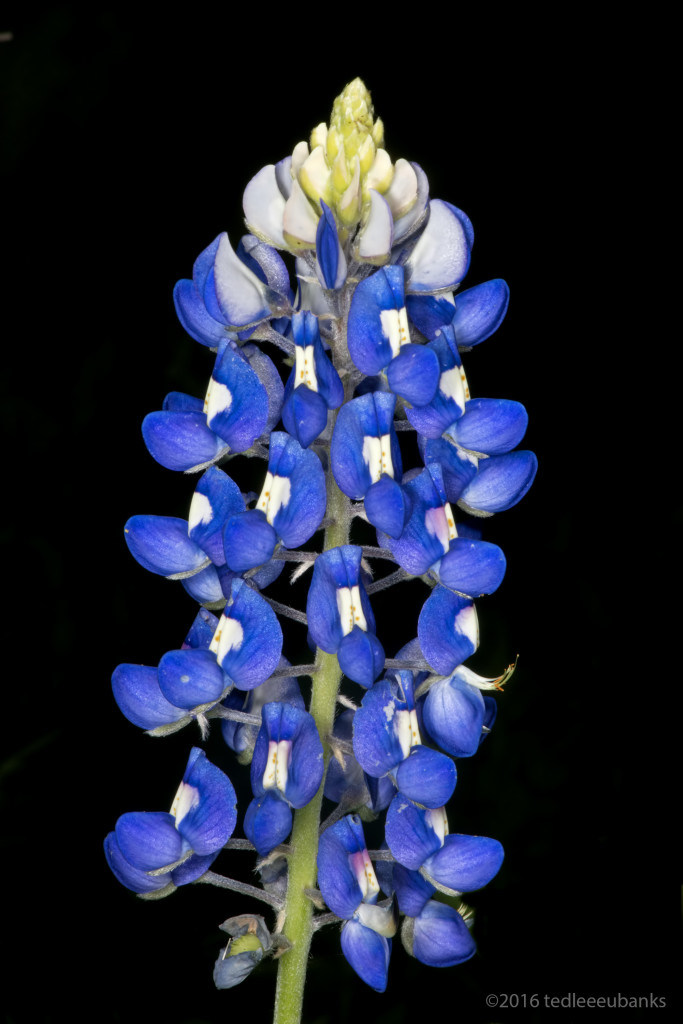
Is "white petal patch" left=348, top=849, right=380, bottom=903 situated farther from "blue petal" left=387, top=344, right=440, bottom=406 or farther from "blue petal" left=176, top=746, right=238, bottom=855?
"blue petal" left=387, top=344, right=440, bottom=406

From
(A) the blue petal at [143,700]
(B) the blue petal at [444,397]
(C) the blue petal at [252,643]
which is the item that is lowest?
(A) the blue petal at [143,700]

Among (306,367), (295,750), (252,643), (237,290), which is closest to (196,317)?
(237,290)

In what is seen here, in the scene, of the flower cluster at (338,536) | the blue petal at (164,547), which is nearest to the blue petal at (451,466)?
the flower cluster at (338,536)

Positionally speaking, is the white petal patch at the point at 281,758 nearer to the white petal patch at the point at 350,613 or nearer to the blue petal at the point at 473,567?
the white petal patch at the point at 350,613

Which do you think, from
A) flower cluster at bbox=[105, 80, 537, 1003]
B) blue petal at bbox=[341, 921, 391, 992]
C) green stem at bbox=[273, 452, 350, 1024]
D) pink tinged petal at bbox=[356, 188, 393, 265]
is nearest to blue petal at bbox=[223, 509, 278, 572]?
flower cluster at bbox=[105, 80, 537, 1003]

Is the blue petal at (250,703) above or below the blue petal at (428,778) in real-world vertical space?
above

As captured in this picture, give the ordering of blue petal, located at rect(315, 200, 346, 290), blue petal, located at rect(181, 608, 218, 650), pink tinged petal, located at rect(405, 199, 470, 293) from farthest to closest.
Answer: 1. blue petal, located at rect(181, 608, 218, 650)
2. pink tinged petal, located at rect(405, 199, 470, 293)
3. blue petal, located at rect(315, 200, 346, 290)

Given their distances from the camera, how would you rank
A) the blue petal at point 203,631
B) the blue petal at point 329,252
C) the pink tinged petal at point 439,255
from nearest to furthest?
the blue petal at point 329,252 < the pink tinged petal at point 439,255 < the blue petal at point 203,631
